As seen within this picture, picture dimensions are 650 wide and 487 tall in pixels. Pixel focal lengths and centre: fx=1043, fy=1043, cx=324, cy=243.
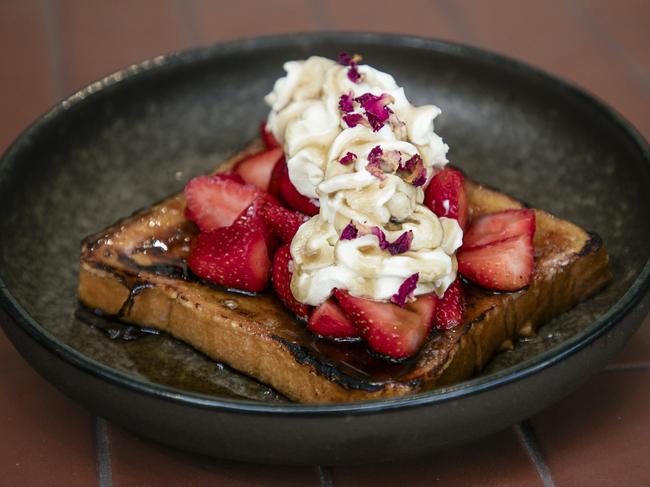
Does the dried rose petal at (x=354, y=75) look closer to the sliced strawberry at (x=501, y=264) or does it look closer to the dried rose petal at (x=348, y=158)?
the dried rose petal at (x=348, y=158)

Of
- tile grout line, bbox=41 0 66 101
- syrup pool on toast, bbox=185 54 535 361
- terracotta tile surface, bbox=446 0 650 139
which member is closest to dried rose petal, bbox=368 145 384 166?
syrup pool on toast, bbox=185 54 535 361

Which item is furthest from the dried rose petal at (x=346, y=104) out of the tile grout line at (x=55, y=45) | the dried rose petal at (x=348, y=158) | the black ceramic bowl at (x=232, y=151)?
the tile grout line at (x=55, y=45)

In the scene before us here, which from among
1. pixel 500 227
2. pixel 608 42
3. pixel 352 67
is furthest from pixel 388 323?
pixel 608 42

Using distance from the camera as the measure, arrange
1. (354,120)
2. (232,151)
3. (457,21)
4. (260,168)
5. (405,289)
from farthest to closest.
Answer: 1. (457,21)
2. (232,151)
3. (260,168)
4. (354,120)
5. (405,289)

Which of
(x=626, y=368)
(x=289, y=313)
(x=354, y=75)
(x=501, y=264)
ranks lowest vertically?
(x=626, y=368)

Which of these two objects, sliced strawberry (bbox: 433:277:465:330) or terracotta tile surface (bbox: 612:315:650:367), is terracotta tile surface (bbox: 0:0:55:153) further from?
terracotta tile surface (bbox: 612:315:650:367)

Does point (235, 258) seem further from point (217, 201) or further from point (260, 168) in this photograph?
point (260, 168)
